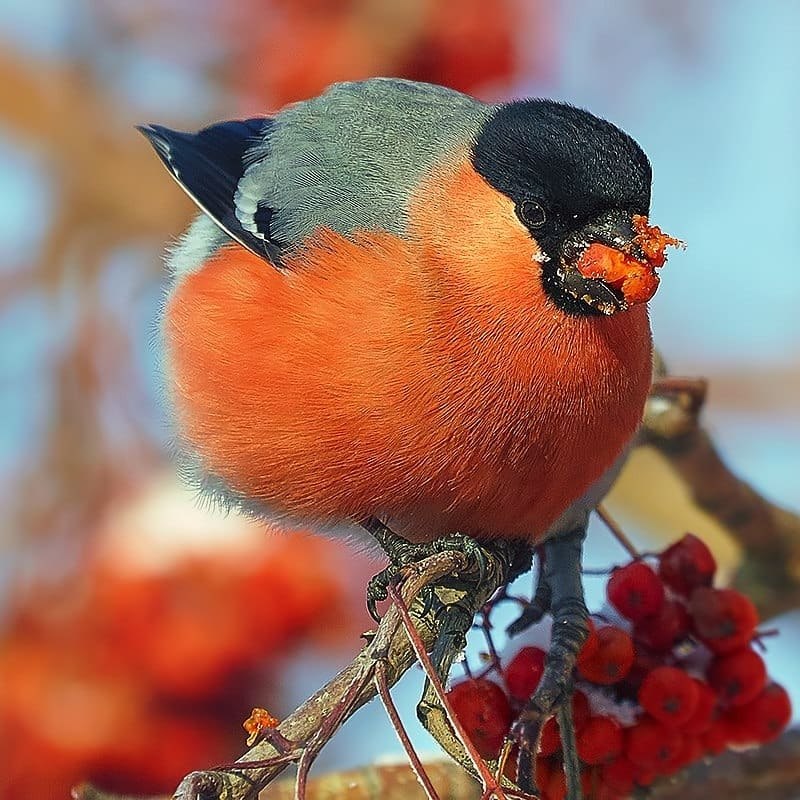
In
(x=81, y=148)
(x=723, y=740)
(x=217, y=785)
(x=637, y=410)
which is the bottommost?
(x=723, y=740)

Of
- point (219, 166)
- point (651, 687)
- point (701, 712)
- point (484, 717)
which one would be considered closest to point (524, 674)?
point (484, 717)

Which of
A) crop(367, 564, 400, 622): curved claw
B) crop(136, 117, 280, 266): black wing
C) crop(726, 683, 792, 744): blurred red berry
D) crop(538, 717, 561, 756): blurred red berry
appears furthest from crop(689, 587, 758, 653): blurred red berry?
crop(136, 117, 280, 266): black wing

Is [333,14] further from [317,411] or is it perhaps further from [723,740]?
[723,740]

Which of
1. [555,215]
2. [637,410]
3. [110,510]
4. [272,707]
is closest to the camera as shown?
[555,215]

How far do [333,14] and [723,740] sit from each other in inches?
84.4

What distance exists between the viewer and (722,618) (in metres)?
1.92

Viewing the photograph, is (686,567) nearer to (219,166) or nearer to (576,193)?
(576,193)

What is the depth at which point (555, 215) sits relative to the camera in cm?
173

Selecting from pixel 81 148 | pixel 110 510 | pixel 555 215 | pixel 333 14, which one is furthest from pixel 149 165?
pixel 555 215

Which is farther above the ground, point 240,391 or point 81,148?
point 81,148

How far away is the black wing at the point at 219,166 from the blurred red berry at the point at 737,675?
3.29 ft

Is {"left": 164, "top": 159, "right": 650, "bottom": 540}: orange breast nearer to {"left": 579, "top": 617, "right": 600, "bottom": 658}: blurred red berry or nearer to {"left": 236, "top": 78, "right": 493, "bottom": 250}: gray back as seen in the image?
{"left": 236, "top": 78, "right": 493, "bottom": 250}: gray back

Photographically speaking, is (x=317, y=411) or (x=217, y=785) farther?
(x=317, y=411)

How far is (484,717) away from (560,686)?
130 millimetres
